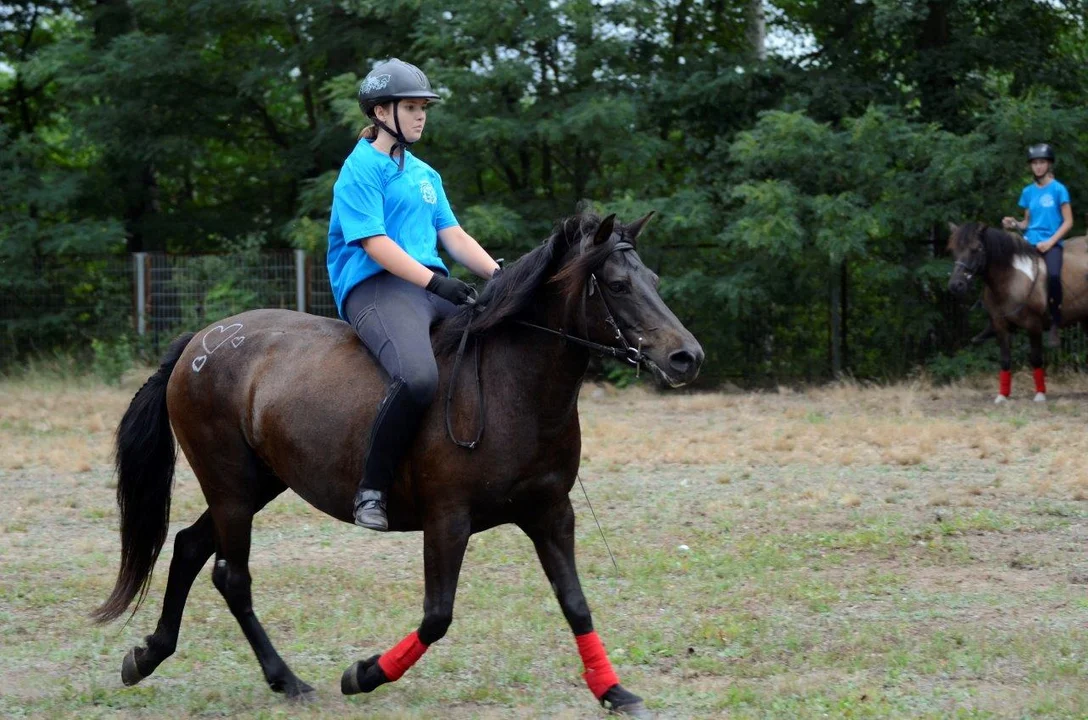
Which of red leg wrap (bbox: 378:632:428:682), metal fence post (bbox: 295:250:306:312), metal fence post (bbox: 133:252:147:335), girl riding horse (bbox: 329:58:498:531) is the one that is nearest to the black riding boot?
girl riding horse (bbox: 329:58:498:531)

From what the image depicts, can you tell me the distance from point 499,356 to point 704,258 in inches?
548

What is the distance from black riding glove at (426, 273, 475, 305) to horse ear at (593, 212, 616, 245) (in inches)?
24.5

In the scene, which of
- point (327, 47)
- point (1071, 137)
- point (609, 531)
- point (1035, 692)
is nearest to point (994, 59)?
point (1071, 137)

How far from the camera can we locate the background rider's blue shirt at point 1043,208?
1548 centimetres

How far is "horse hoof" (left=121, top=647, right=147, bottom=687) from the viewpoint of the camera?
5.81 meters

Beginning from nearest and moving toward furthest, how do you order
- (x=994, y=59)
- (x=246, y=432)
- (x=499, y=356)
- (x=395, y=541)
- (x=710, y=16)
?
(x=499, y=356), (x=246, y=432), (x=395, y=541), (x=994, y=59), (x=710, y=16)

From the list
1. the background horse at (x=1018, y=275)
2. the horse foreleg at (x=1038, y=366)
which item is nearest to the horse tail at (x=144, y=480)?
the background horse at (x=1018, y=275)

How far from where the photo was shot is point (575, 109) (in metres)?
18.7

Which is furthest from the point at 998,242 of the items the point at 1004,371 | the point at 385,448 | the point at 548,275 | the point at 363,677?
the point at 363,677

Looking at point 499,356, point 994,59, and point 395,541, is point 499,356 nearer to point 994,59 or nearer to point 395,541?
point 395,541

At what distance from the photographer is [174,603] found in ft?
19.5

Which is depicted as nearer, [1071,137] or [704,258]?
[1071,137]

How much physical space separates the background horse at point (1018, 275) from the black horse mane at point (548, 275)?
37.8ft

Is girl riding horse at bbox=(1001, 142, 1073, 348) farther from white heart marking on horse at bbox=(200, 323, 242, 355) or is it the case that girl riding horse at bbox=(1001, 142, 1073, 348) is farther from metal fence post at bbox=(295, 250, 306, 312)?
white heart marking on horse at bbox=(200, 323, 242, 355)
